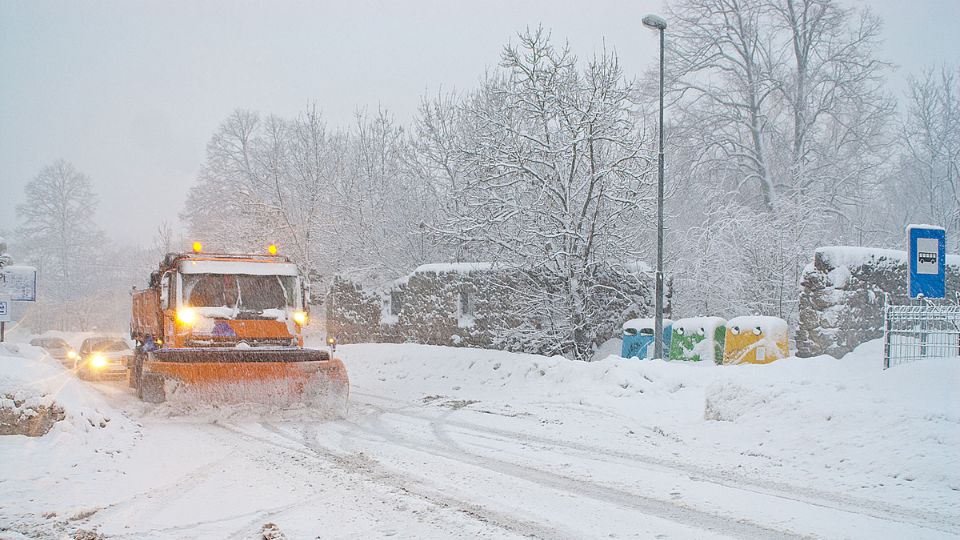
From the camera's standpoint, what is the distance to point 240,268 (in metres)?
13.1

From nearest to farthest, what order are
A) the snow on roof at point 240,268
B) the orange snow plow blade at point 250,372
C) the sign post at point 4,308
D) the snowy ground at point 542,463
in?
the snowy ground at point 542,463, the orange snow plow blade at point 250,372, the snow on roof at point 240,268, the sign post at point 4,308

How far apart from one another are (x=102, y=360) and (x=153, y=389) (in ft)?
33.9

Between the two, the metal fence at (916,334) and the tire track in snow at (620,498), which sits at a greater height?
the metal fence at (916,334)

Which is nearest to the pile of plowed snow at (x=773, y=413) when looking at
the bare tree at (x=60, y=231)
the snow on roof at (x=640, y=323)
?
the snow on roof at (x=640, y=323)

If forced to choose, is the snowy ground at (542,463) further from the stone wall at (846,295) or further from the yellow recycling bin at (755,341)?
the yellow recycling bin at (755,341)

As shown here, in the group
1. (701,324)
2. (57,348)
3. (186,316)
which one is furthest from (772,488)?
(57,348)

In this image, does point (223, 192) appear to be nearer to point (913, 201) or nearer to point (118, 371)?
point (118, 371)

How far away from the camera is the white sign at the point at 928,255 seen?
1101 centimetres

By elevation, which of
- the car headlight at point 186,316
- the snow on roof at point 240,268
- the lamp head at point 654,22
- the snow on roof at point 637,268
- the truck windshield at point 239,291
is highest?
the lamp head at point 654,22

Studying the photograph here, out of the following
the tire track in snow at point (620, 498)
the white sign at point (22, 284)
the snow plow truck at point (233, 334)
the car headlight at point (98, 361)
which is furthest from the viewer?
the white sign at point (22, 284)

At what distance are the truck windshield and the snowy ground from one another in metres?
2.00

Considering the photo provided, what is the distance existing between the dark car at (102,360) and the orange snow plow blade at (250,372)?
9.43 meters

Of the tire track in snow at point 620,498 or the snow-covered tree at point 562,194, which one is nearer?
the tire track in snow at point 620,498

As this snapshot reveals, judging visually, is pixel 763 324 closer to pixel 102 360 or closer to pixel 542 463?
pixel 542 463
